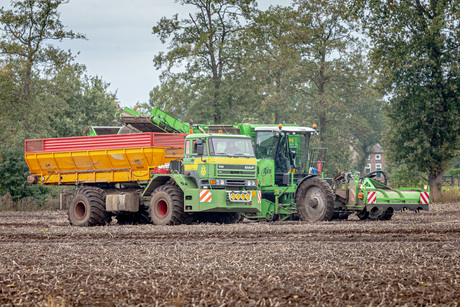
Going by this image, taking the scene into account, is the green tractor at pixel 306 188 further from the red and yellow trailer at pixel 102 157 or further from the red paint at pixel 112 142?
the red and yellow trailer at pixel 102 157

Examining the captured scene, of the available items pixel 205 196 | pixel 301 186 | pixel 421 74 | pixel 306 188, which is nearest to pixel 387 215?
pixel 306 188

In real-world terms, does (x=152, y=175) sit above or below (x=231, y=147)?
below

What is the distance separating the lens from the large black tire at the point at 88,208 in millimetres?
23484

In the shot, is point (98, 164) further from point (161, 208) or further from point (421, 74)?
point (421, 74)

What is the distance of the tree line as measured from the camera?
120 ft

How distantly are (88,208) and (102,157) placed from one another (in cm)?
172

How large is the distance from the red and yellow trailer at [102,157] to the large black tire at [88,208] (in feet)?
1.60

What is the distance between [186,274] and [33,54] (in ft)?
102

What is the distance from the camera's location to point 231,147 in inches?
864

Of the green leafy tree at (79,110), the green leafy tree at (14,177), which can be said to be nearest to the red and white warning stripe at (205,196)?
the green leafy tree at (14,177)

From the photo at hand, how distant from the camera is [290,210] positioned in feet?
76.5

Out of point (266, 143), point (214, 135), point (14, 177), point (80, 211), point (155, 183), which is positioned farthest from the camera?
point (14, 177)

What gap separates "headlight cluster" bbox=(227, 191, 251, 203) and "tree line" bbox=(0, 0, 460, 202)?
13905 millimetres

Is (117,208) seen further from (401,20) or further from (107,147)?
(401,20)
